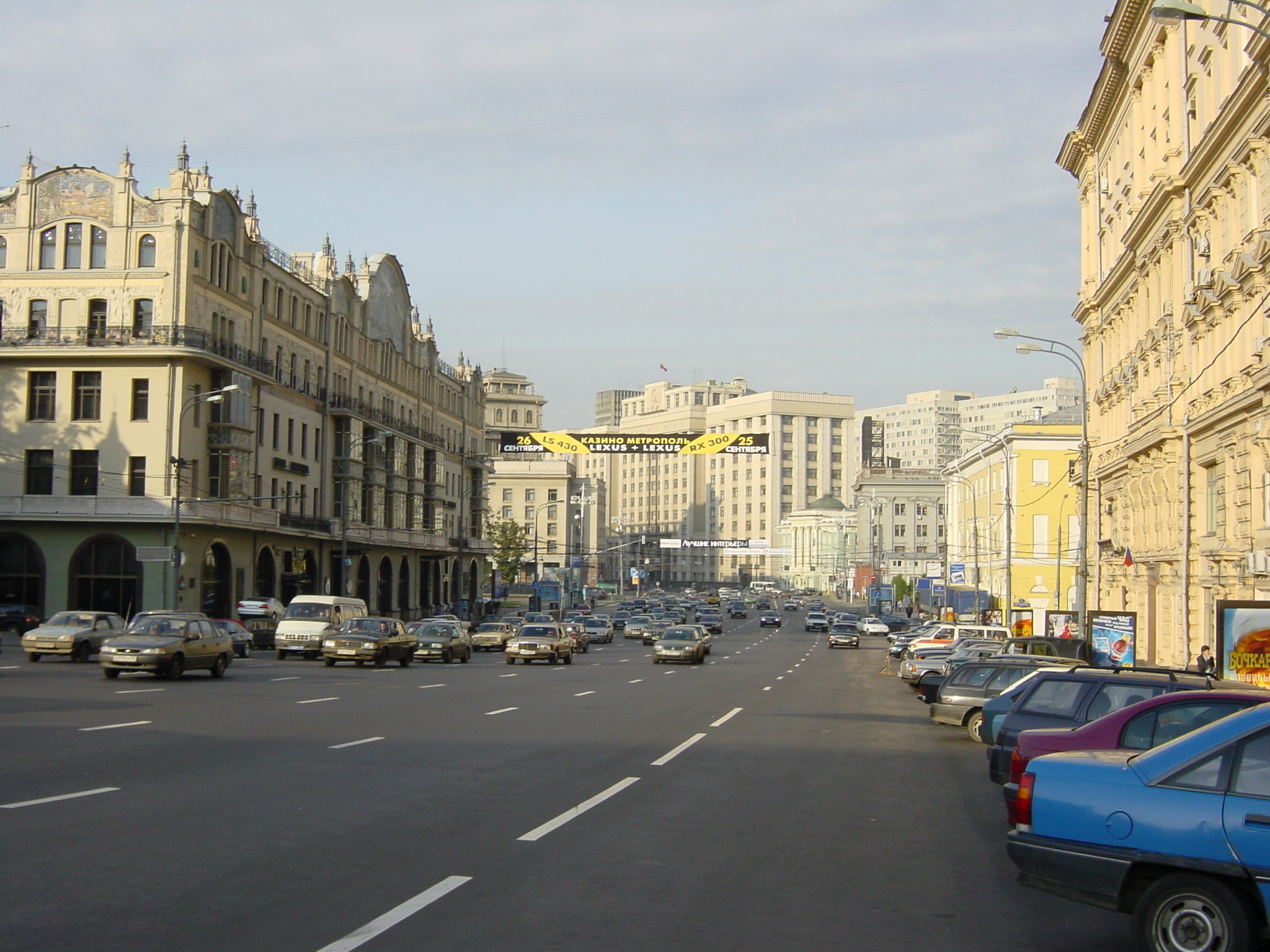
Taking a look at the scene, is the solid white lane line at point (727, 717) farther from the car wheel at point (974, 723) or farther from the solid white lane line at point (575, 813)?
the solid white lane line at point (575, 813)

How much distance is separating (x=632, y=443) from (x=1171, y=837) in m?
57.1

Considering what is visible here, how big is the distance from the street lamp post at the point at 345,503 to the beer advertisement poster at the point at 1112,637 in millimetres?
37641

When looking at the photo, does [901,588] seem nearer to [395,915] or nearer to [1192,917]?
[1192,917]

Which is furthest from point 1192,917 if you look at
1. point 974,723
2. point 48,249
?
point 48,249

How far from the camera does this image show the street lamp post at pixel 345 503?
63.7 meters

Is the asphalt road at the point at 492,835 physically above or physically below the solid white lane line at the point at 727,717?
above

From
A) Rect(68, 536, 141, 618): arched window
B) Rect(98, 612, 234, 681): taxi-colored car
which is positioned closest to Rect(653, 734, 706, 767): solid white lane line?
Rect(98, 612, 234, 681): taxi-colored car

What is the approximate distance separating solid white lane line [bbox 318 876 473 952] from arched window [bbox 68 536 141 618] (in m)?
49.1

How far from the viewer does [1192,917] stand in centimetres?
708

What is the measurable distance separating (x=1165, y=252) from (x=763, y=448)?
1125 inches

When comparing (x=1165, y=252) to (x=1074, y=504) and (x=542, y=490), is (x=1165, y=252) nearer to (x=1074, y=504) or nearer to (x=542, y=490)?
(x=1074, y=504)

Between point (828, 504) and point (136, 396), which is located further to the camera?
point (828, 504)

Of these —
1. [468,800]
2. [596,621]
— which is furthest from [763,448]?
[468,800]

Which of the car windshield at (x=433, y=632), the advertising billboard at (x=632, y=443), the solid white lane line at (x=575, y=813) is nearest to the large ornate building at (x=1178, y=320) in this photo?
the advertising billboard at (x=632, y=443)
